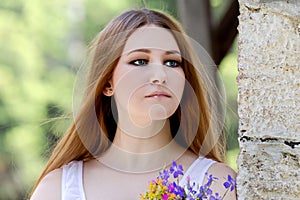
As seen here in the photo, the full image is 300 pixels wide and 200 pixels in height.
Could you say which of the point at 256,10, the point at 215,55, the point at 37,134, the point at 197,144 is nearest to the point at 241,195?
the point at 256,10

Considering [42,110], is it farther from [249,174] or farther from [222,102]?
[249,174]

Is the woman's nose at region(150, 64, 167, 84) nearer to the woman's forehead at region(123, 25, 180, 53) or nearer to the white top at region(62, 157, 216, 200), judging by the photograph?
the woman's forehead at region(123, 25, 180, 53)

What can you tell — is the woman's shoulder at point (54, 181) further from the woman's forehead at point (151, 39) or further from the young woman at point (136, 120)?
the woman's forehead at point (151, 39)

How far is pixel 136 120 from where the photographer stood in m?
2.07

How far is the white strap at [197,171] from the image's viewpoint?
2.05 metres

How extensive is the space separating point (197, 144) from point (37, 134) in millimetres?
3630

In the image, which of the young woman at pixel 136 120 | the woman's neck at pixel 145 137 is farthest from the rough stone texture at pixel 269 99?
the woman's neck at pixel 145 137

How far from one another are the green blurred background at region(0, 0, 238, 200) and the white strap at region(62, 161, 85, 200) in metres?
3.28

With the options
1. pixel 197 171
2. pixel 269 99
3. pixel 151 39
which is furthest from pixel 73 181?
pixel 269 99

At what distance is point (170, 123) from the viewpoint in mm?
2223

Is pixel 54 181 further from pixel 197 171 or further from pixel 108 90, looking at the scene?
pixel 197 171

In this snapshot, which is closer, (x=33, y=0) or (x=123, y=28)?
(x=123, y=28)

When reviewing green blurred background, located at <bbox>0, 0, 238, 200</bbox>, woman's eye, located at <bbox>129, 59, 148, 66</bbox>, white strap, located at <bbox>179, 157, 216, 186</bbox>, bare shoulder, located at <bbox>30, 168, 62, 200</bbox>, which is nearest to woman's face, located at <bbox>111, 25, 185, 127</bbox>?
woman's eye, located at <bbox>129, 59, 148, 66</bbox>

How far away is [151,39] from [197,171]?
0.39 meters
